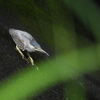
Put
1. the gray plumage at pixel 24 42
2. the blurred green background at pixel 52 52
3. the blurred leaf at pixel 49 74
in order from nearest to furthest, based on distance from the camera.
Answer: the blurred leaf at pixel 49 74, the blurred green background at pixel 52 52, the gray plumage at pixel 24 42

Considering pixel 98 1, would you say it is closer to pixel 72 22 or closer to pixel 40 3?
pixel 72 22

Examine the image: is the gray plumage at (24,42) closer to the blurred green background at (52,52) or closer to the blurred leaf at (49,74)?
the blurred green background at (52,52)

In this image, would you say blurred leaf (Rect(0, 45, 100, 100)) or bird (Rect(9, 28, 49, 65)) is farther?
bird (Rect(9, 28, 49, 65))

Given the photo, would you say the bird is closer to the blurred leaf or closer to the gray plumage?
the gray plumage

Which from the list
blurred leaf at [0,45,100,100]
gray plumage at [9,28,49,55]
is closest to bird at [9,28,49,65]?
gray plumage at [9,28,49,55]

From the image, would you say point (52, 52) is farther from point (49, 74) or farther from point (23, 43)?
point (23, 43)

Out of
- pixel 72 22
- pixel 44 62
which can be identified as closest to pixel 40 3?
pixel 72 22

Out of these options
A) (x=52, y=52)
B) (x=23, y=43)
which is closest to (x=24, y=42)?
(x=23, y=43)

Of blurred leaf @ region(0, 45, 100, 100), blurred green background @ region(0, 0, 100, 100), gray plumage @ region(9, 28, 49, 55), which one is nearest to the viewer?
blurred leaf @ region(0, 45, 100, 100)

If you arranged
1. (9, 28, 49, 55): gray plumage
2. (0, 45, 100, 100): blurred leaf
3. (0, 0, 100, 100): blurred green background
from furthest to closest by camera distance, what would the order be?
1. (9, 28, 49, 55): gray plumage
2. (0, 0, 100, 100): blurred green background
3. (0, 45, 100, 100): blurred leaf

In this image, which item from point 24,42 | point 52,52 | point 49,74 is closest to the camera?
point 24,42

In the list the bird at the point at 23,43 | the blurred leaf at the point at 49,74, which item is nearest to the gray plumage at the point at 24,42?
the bird at the point at 23,43
